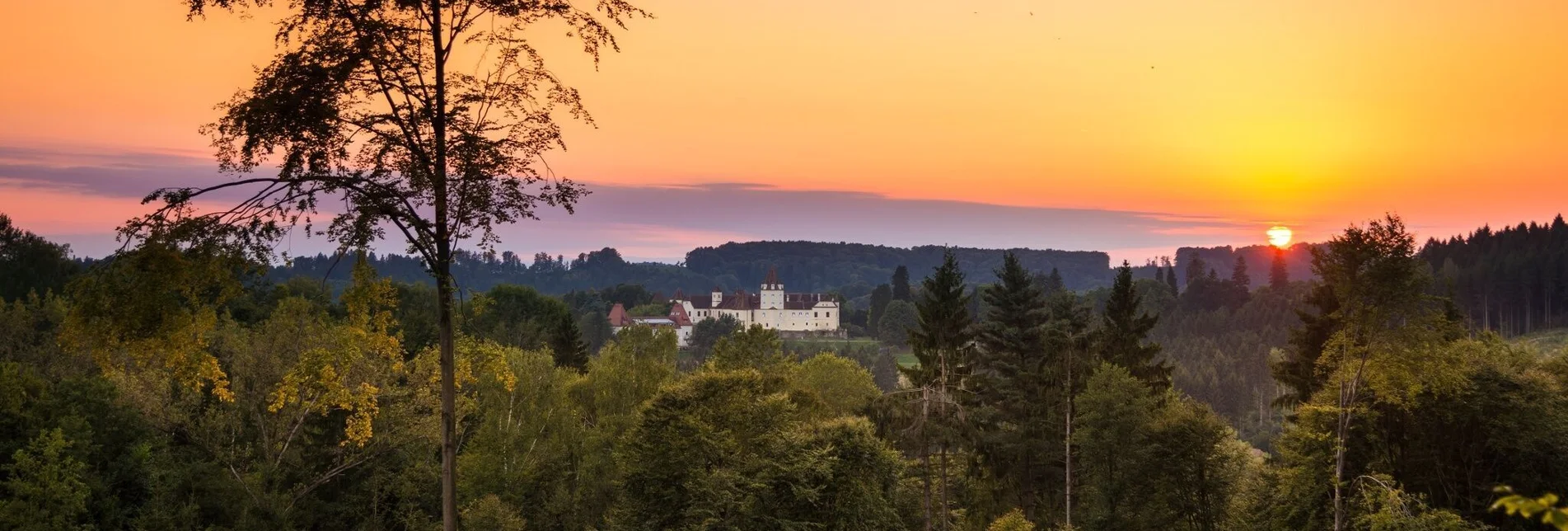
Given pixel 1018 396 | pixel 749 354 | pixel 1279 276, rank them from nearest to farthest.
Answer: pixel 1018 396 < pixel 749 354 < pixel 1279 276


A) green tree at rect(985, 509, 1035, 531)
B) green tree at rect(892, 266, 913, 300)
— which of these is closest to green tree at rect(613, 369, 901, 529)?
green tree at rect(985, 509, 1035, 531)

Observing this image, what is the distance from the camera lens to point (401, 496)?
3753 cm

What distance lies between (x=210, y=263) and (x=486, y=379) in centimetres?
3433

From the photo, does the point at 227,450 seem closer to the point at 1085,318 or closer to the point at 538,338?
the point at 1085,318

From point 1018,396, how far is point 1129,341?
19.6ft

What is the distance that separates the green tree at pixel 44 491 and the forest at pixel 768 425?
102mm

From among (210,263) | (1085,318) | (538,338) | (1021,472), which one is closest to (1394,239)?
(1085,318)

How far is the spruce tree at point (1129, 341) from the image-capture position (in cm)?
4366

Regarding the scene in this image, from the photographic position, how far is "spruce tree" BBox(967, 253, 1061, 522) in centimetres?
4256

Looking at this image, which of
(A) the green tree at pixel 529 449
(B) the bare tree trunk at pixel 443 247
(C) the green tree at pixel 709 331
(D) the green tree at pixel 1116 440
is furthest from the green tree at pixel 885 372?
(B) the bare tree trunk at pixel 443 247

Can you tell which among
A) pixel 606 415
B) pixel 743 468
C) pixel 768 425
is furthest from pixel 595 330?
pixel 743 468

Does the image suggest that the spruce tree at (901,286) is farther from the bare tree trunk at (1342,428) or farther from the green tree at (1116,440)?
the bare tree trunk at (1342,428)

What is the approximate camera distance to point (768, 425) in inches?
1188

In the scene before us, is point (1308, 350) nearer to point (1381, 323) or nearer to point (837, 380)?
point (1381, 323)
